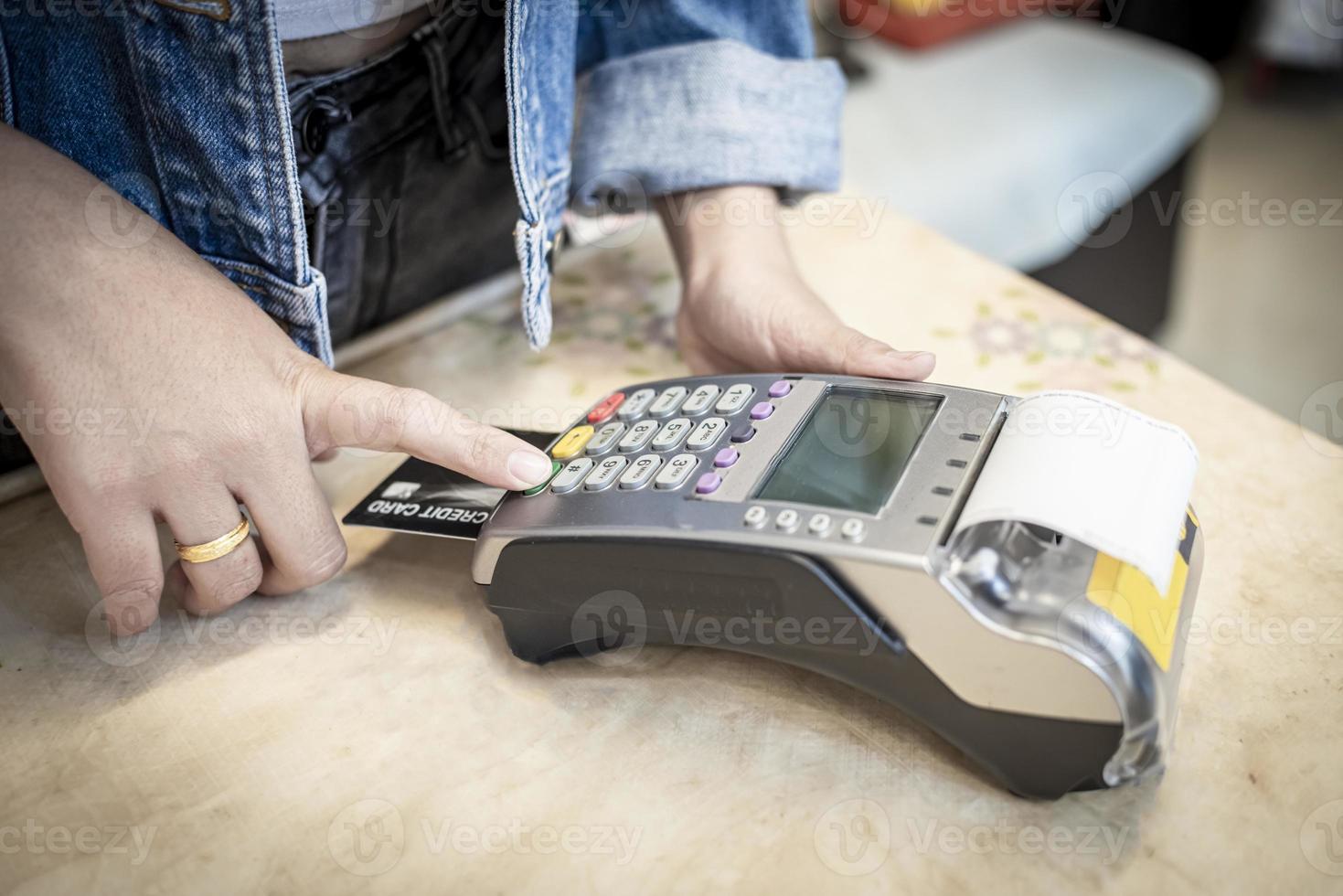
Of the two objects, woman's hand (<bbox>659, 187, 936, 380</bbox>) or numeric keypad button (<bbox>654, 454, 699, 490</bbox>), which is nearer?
numeric keypad button (<bbox>654, 454, 699, 490</bbox>)

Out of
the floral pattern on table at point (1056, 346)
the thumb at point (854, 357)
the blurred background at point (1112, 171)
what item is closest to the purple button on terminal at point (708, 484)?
the thumb at point (854, 357)

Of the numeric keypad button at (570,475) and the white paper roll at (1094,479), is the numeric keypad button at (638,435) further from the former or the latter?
the white paper roll at (1094,479)

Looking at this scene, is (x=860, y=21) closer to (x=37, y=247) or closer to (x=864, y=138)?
(x=864, y=138)

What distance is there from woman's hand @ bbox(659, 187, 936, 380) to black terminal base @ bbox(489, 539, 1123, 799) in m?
0.14

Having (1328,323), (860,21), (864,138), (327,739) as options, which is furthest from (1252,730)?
(1328,323)

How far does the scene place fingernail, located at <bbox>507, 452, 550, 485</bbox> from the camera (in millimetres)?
426

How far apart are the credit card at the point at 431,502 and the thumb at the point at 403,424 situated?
0.02m

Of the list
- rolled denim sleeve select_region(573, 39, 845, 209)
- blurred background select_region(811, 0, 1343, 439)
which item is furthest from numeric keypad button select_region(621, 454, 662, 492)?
blurred background select_region(811, 0, 1343, 439)

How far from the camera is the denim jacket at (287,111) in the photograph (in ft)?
1.45

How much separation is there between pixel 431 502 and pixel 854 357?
0.63 ft

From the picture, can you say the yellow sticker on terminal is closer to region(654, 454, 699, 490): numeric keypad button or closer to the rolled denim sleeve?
region(654, 454, 699, 490): numeric keypad button

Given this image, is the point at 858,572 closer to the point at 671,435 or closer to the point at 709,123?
the point at 671,435

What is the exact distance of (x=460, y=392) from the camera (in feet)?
1.93

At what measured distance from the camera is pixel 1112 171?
120 cm
